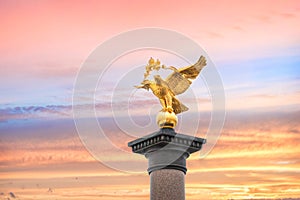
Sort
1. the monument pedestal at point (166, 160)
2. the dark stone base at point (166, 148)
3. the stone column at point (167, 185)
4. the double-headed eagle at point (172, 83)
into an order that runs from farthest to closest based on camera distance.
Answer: the double-headed eagle at point (172, 83) → the dark stone base at point (166, 148) → the monument pedestal at point (166, 160) → the stone column at point (167, 185)

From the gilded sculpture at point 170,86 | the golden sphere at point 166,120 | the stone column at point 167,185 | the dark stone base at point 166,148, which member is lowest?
the stone column at point 167,185

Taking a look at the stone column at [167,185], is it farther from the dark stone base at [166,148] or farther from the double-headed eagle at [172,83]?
the double-headed eagle at [172,83]

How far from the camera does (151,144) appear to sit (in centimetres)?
2794

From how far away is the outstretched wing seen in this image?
29.2m

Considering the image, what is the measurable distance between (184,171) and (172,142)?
1521mm

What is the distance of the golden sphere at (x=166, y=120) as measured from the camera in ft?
92.5

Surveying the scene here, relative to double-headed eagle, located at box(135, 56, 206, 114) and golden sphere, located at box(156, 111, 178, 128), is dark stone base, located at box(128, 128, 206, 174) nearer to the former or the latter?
golden sphere, located at box(156, 111, 178, 128)

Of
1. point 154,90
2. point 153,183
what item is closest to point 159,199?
point 153,183

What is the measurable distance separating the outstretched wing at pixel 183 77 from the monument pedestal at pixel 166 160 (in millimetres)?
2146

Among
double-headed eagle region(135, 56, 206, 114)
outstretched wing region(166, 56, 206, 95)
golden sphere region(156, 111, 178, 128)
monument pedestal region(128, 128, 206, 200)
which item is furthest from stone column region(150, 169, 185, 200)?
outstretched wing region(166, 56, 206, 95)

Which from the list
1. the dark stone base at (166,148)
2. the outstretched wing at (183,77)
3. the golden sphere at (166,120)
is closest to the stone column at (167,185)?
the dark stone base at (166,148)

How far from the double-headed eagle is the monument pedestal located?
1.39m

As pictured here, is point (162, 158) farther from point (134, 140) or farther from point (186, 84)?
point (186, 84)

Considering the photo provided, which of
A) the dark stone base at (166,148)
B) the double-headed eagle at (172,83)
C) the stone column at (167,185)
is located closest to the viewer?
the stone column at (167,185)
